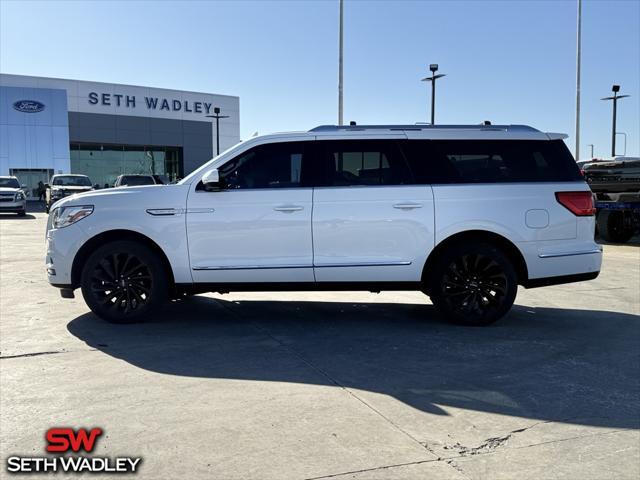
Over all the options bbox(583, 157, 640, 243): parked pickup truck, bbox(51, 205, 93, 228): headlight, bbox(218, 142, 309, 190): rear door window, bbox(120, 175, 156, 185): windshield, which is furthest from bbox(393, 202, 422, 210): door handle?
bbox(120, 175, 156, 185): windshield

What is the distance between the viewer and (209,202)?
6246 mm

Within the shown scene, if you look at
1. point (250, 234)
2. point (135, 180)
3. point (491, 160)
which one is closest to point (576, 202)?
point (491, 160)

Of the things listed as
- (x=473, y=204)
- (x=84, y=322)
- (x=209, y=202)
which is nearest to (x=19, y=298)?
(x=84, y=322)

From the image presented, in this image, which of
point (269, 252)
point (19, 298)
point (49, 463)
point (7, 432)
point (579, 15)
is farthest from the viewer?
point (579, 15)

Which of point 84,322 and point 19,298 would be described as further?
point 19,298

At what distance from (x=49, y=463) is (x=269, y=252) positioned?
3320 mm

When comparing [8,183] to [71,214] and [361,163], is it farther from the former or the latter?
[361,163]

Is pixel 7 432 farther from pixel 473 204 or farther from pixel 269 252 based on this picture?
pixel 473 204

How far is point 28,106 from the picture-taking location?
5400cm

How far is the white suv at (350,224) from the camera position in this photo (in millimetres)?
6219

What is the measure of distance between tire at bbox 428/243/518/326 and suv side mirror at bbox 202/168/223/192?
7.97ft

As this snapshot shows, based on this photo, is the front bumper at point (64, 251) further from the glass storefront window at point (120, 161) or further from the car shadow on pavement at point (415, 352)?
the glass storefront window at point (120, 161)

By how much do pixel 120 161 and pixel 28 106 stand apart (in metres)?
10.8

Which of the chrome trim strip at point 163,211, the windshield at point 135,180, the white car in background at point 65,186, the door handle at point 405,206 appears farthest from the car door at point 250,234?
the white car in background at point 65,186
